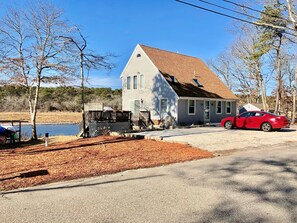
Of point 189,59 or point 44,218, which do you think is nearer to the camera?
point 44,218

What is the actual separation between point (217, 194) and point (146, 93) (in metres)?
20.1

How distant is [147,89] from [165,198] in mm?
20150

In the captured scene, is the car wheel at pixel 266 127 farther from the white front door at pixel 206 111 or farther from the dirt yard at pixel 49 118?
the dirt yard at pixel 49 118

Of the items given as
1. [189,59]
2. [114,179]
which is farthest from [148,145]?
[189,59]

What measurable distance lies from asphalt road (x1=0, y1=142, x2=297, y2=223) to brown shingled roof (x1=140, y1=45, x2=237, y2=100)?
1615cm

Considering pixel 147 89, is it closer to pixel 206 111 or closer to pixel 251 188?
pixel 206 111

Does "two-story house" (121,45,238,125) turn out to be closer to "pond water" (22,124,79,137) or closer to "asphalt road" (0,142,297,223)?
"pond water" (22,124,79,137)

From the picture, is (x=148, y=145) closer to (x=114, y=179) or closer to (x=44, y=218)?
(x=114, y=179)

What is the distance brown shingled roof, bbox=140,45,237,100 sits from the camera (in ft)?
75.9

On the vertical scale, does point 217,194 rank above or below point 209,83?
below

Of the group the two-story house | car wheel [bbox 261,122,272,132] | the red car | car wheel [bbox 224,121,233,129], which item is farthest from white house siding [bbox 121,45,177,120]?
car wheel [bbox 261,122,272,132]

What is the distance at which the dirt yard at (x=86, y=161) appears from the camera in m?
5.85

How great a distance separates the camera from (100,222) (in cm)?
350

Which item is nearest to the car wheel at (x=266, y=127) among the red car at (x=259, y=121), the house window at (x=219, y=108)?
the red car at (x=259, y=121)
